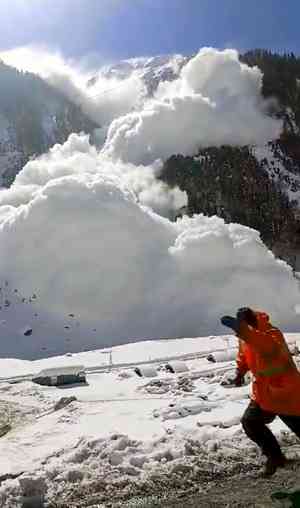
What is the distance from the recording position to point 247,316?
206 inches

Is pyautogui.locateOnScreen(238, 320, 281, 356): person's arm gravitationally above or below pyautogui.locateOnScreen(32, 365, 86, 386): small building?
below

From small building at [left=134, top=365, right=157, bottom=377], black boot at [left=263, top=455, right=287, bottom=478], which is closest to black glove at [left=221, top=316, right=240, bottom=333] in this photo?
black boot at [left=263, top=455, right=287, bottom=478]

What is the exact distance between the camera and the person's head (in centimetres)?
520

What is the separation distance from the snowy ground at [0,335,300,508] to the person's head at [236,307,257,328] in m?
1.76

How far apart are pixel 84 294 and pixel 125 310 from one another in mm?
2731

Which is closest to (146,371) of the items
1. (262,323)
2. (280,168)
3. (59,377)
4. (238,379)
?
(59,377)

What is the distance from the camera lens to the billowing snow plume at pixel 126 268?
34625 mm

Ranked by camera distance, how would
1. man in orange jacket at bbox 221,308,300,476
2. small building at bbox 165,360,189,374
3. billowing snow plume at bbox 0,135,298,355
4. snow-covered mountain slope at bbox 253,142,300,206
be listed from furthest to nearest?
snow-covered mountain slope at bbox 253,142,300,206 → billowing snow plume at bbox 0,135,298,355 → small building at bbox 165,360,189,374 → man in orange jacket at bbox 221,308,300,476

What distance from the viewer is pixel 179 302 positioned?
117 ft

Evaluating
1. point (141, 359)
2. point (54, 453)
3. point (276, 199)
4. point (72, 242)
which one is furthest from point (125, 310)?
point (276, 199)

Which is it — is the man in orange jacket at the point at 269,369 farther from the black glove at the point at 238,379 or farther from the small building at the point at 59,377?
the small building at the point at 59,377

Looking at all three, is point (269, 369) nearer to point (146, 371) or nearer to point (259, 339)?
point (259, 339)

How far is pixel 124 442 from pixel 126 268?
3072cm

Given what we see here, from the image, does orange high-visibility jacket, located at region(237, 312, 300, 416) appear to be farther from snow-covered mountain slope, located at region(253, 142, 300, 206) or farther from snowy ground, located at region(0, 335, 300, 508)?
snow-covered mountain slope, located at region(253, 142, 300, 206)
